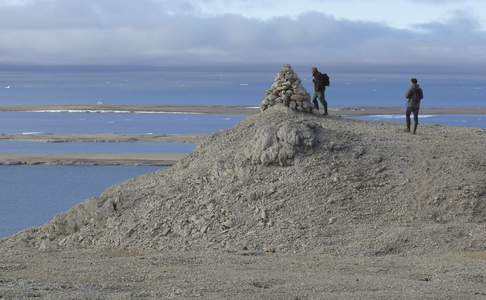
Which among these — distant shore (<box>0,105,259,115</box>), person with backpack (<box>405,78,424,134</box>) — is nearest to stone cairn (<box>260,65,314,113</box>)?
A: person with backpack (<box>405,78,424,134</box>)

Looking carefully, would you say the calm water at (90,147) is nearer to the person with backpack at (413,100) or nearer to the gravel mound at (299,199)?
the person with backpack at (413,100)

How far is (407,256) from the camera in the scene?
1493 centimetres

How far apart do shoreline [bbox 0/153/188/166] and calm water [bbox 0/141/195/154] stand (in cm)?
211

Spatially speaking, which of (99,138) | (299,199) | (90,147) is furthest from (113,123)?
(299,199)

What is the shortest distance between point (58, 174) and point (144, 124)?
86.2 feet

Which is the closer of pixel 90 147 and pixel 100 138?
pixel 90 147

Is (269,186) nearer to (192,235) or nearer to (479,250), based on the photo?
(192,235)

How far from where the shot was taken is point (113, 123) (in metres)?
68.4

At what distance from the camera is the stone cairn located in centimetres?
2031

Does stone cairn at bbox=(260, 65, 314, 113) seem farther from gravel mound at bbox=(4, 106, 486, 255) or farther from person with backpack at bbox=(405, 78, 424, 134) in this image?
person with backpack at bbox=(405, 78, 424, 134)

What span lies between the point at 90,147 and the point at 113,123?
16.0 m

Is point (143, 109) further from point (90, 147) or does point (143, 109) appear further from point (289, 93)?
→ point (289, 93)

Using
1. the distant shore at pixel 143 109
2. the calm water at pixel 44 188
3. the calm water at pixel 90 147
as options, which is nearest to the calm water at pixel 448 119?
the distant shore at pixel 143 109

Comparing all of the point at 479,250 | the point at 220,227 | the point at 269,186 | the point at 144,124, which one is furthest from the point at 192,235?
the point at 144,124
